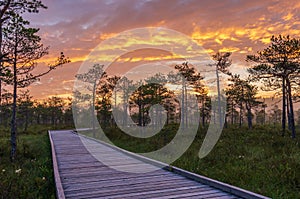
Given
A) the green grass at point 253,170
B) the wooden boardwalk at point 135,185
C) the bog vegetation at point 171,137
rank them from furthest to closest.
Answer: the bog vegetation at point 171,137, the green grass at point 253,170, the wooden boardwalk at point 135,185

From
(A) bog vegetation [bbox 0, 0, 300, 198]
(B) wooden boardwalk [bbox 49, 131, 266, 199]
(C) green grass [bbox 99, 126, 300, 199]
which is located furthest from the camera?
(A) bog vegetation [bbox 0, 0, 300, 198]

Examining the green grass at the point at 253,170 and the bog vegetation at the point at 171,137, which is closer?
the green grass at the point at 253,170

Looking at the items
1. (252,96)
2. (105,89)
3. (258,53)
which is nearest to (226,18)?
(258,53)

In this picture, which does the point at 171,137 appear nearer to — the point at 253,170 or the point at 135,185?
the point at 253,170

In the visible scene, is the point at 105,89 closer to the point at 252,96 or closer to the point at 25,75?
the point at 25,75

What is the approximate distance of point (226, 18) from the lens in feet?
50.1

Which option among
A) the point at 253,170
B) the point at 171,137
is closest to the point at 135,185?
the point at 253,170

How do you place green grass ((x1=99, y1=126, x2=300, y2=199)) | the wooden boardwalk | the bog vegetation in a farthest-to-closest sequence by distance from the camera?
the bog vegetation, green grass ((x1=99, y1=126, x2=300, y2=199)), the wooden boardwalk

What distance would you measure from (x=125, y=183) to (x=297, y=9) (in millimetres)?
13610

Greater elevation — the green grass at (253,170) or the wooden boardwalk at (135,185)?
the wooden boardwalk at (135,185)

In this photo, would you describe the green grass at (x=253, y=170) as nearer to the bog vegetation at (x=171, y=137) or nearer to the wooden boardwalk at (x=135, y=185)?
the bog vegetation at (x=171, y=137)

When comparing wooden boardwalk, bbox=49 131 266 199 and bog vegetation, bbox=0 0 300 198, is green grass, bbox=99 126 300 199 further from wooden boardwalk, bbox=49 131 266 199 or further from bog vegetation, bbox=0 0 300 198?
wooden boardwalk, bbox=49 131 266 199

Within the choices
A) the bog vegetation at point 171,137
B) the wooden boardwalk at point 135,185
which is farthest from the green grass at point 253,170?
the wooden boardwalk at point 135,185

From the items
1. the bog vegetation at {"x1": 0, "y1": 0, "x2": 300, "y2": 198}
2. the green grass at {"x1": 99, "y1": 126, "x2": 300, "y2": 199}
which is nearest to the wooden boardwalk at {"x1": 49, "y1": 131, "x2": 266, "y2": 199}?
the bog vegetation at {"x1": 0, "y1": 0, "x2": 300, "y2": 198}
